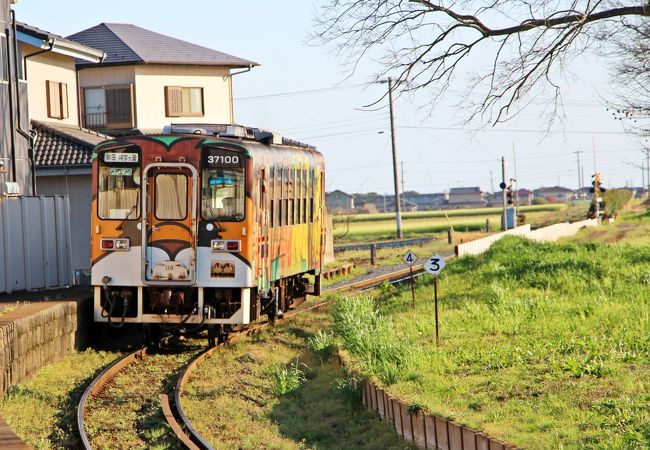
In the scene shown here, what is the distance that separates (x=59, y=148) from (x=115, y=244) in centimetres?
1127

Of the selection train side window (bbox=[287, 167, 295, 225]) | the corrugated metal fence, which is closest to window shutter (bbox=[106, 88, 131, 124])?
the corrugated metal fence

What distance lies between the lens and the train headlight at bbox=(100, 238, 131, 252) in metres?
15.0

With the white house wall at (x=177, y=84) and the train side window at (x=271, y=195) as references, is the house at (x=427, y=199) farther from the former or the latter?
the train side window at (x=271, y=195)

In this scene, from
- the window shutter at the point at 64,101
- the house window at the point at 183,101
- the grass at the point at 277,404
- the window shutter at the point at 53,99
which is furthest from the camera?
the house window at the point at 183,101

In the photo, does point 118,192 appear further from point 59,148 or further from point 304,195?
point 59,148

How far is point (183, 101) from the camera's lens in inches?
1330

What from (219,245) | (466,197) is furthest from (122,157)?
(466,197)

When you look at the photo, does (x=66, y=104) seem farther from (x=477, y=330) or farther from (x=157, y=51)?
(x=477, y=330)

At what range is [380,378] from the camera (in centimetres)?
1153

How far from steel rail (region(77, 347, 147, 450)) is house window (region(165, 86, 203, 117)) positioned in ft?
61.2

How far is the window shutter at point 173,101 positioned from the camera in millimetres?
33312

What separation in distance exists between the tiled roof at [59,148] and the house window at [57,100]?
24.2 inches

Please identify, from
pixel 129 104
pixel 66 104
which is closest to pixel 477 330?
pixel 66 104

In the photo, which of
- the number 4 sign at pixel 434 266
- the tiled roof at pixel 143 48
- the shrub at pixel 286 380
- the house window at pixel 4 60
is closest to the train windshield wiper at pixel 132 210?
the shrub at pixel 286 380
